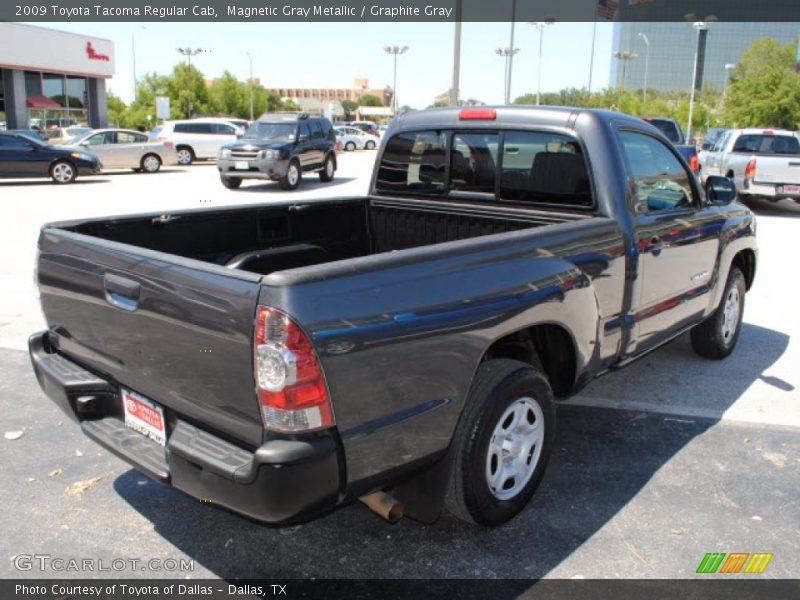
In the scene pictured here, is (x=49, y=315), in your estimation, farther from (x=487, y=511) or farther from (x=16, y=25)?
(x=16, y=25)

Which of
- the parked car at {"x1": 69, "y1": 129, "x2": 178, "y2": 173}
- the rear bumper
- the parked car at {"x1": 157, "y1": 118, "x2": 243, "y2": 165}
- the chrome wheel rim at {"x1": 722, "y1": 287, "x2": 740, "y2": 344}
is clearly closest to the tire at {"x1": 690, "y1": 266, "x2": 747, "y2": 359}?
the chrome wheel rim at {"x1": 722, "y1": 287, "x2": 740, "y2": 344}

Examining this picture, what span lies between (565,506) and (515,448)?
51 cm

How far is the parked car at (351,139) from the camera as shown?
4649 centimetres

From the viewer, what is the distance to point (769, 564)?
3.15 metres

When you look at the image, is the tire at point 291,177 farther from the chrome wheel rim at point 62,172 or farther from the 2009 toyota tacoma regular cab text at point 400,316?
the 2009 toyota tacoma regular cab text at point 400,316

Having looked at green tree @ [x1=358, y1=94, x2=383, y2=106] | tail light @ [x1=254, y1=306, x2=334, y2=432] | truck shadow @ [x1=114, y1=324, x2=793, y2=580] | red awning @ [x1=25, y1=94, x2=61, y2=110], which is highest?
green tree @ [x1=358, y1=94, x2=383, y2=106]

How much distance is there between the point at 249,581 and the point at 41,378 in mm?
1457

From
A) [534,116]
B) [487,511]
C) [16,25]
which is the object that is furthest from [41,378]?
[16,25]

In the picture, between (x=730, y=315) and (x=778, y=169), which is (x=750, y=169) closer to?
(x=778, y=169)

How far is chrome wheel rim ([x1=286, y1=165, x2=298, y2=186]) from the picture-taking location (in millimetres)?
19812

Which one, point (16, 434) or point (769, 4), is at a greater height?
point (769, 4)

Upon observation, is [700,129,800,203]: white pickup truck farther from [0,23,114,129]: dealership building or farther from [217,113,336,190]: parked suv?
[0,23,114,129]: dealership building

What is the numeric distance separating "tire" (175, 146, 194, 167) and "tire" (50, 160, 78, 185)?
864 cm

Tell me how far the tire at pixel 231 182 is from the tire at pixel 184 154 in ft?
35.6
